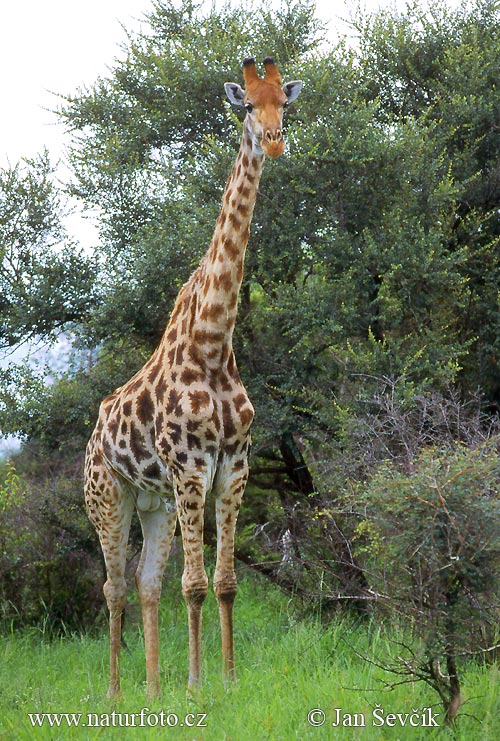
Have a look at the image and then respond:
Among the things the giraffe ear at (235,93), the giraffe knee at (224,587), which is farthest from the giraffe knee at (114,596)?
the giraffe ear at (235,93)

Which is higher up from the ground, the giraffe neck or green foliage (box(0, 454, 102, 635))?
the giraffe neck

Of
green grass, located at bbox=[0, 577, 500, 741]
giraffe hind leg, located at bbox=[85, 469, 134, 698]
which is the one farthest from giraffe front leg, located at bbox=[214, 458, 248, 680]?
giraffe hind leg, located at bbox=[85, 469, 134, 698]

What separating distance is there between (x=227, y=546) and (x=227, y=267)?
84.9 inches

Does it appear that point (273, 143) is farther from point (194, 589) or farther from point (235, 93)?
point (194, 589)

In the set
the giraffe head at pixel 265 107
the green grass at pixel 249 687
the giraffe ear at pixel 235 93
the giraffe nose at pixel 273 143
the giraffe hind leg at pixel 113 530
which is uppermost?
the giraffe ear at pixel 235 93

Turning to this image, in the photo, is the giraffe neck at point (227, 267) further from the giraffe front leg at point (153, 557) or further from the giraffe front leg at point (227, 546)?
the giraffe front leg at point (153, 557)

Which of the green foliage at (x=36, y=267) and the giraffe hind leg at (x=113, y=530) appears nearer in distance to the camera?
the giraffe hind leg at (x=113, y=530)

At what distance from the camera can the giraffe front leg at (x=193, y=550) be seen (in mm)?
7684

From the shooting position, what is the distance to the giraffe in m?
7.68

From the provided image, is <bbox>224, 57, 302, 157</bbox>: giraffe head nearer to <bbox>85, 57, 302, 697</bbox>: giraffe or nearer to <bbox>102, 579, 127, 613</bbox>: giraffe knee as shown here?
<bbox>85, 57, 302, 697</bbox>: giraffe

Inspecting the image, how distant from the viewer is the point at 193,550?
7.74 m

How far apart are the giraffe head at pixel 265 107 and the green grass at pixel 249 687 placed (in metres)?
3.83

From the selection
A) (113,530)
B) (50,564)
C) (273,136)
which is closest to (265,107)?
(273,136)

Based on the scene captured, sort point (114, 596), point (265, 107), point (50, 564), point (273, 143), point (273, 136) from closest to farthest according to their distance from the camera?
point (273, 143) → point (273, 136) → point (265, 107) → point (114, 596) → point (50, 564)
